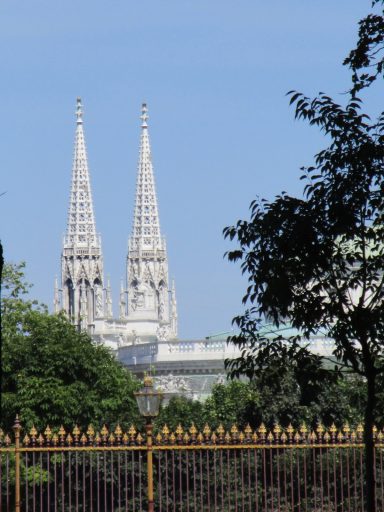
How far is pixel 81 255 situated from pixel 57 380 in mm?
80322

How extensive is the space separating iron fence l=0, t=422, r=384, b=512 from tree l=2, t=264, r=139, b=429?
10772 millimetres

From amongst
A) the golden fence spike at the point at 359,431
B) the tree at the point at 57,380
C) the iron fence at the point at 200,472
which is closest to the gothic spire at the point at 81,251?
the tree at the point at 57,380

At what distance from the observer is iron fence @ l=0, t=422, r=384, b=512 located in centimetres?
2788

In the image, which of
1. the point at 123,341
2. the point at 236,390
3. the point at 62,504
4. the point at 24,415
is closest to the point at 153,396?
the point at 62,504

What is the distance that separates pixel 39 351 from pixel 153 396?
63.9 ft

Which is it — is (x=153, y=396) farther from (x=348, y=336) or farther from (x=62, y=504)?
(x=348, y=336)

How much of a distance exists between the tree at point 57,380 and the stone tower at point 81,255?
71.9m

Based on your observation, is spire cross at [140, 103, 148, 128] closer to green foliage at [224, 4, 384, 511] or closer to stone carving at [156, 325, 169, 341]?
stone carving at [156, 325, 169, 341]

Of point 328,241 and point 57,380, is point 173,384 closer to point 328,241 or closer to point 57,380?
point 57,380

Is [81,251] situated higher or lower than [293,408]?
higher

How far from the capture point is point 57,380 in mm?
46062

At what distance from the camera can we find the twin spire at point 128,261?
12269 centimetres

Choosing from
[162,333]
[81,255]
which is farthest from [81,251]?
[162,333]

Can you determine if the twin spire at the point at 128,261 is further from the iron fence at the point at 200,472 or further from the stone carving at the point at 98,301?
the iron fence at the point at 200,472
